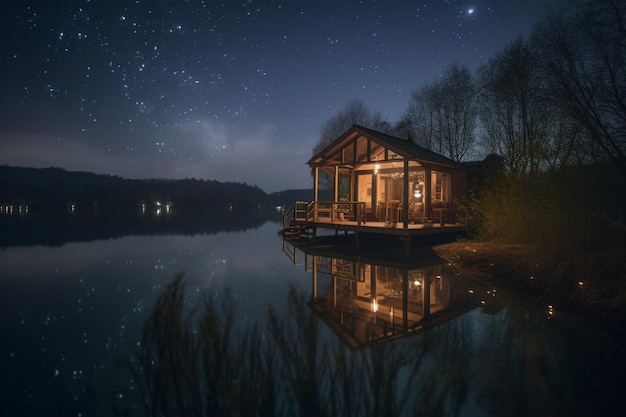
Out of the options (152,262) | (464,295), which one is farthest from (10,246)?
(464,295)


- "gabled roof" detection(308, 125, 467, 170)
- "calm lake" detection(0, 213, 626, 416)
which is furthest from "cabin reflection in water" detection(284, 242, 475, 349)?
"gabled roof" detection(308, 125, 467, 170)

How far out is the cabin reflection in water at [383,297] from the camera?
6.38 meters

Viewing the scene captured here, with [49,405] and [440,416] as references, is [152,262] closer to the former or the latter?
[49,405]

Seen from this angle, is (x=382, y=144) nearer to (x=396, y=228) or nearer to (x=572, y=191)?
(x=396, y=228)

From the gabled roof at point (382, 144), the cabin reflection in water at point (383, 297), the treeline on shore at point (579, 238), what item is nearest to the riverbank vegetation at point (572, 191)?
the treeline on shore at point (579, 238)

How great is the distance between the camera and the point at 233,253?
19188mm

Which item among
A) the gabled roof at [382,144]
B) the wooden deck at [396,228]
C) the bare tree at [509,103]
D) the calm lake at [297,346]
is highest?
the bare tree at [509,103]

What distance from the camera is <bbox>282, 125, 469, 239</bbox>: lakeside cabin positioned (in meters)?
18.5

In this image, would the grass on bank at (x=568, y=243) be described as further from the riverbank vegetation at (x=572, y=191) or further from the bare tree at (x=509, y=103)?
the bare tree at (x=509, y=103)

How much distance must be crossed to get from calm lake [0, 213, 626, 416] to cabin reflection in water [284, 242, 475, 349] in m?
0.06

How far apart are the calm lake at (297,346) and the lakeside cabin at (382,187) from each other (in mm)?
5764

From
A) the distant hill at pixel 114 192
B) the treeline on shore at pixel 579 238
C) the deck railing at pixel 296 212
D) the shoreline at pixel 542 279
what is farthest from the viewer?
the distant hill at pixel 114 192

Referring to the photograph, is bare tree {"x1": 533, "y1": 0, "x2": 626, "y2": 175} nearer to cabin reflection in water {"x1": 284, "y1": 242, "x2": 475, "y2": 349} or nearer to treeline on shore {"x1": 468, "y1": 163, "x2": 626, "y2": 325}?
treeline on shore {"x1": 468, "y1": 163, "x2": 626, "y2": 325}

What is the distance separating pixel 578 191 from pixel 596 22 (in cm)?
580
